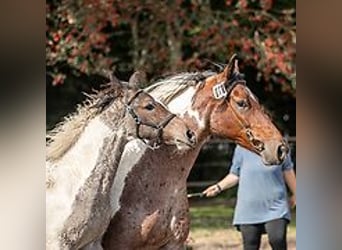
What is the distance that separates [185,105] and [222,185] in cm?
41

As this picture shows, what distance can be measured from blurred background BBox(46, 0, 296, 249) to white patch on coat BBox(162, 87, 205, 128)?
0.11 meters

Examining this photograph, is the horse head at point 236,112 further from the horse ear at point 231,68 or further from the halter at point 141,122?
the halter at point 141,122

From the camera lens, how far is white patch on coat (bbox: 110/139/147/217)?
3191 mm

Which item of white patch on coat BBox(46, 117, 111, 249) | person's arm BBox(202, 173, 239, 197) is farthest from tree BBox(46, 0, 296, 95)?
person's arm BBox(202, 173, 239, 197)

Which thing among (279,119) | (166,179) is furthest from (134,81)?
(279,119)

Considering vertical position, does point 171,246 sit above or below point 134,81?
below

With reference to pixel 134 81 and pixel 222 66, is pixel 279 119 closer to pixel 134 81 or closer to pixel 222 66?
pixel 222 66

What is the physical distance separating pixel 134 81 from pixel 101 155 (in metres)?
0.36

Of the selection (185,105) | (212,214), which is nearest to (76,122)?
(185,105)

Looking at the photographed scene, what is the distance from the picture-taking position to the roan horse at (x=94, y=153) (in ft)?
10.3

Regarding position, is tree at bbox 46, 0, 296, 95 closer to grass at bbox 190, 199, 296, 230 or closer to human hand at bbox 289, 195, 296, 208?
human hand at bbox 289, 195, 296, 208

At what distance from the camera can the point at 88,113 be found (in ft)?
10.4
